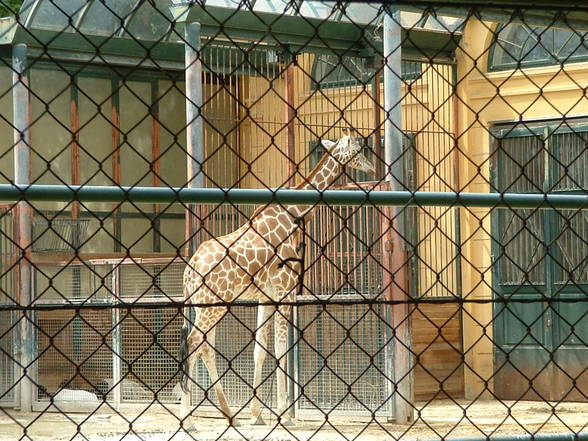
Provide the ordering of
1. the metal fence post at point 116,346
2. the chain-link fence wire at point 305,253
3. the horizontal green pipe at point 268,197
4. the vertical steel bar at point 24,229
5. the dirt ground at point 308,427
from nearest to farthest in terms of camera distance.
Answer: the horizontal green pipe at point 268,197 < the dirt ground at point 308,427 < the chain-link fence wire at point 305,253 < the metal fence post at point 116,346 < the vertical steel bar at point 24,229

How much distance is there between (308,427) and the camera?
9.98 m

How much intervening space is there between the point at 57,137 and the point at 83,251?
1.43 metres

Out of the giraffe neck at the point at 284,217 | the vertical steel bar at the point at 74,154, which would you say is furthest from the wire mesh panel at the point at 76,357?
the giraffe neck at the point at 284,217

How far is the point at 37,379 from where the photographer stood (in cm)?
1157

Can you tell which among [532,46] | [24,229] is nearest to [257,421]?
[24,229]

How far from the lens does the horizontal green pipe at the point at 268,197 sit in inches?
120

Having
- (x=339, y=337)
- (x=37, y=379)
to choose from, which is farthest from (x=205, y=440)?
(x=37, y=379)

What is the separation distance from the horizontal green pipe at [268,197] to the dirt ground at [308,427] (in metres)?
5.60

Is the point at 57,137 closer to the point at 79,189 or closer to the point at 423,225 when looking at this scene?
the point at 423,225

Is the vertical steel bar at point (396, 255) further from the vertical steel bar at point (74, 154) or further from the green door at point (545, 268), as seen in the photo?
the vertical steel bar at point (74, 154)

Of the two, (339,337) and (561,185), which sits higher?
(561,185)

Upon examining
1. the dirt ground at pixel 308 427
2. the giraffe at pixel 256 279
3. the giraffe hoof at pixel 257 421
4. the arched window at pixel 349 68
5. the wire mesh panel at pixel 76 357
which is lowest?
the dirt ground at pixel 308 427

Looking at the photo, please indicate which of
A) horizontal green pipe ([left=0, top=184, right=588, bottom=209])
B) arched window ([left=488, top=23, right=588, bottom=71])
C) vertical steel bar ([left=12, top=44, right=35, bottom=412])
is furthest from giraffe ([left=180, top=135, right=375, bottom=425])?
horizontal green pipe ([left=0, top=184, right=588, bottom=209])

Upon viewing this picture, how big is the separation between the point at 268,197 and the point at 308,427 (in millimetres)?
6993
